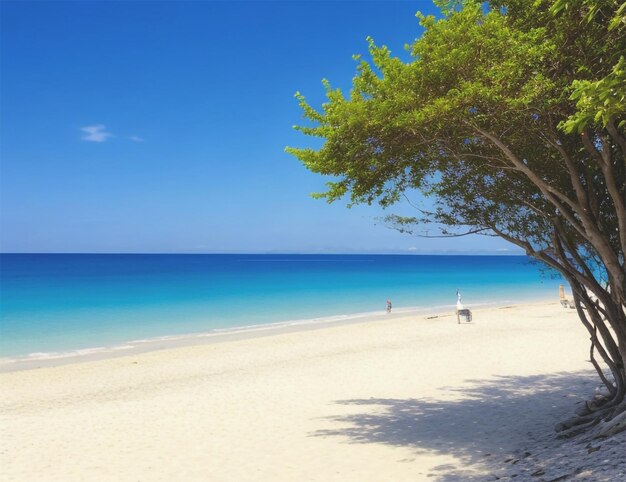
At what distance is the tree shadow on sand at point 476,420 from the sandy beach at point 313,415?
4cm

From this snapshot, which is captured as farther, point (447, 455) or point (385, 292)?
point (385, 292)

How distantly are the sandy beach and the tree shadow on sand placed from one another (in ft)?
0.14

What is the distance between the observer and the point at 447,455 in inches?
354

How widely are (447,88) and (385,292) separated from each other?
59.7 m

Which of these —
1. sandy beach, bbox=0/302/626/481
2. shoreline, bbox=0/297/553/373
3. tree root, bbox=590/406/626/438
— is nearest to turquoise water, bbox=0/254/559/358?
shoreline, bbox=0/297/553/373

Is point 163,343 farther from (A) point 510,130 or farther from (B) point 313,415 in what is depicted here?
(A) point 510,130

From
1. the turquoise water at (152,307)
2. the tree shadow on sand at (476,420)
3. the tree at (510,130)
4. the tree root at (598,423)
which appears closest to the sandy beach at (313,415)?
the tree shadow on sand at (476,420)

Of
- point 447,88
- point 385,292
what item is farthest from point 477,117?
point 385,292

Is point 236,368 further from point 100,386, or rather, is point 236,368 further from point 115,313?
point 115,313

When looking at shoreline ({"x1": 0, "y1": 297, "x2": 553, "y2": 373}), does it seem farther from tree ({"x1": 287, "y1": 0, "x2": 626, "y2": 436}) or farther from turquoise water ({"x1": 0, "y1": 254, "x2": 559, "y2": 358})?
tree ({"x1": 287, "y1": 0, "x2": 626, "y2": 436})

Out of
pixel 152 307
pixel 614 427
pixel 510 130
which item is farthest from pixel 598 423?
pixel 152 307

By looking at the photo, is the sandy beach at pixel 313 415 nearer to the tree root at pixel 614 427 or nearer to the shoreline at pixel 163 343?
the tree root at pixel 614 427

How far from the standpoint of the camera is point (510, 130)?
7.76 metres

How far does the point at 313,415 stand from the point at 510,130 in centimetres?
766
